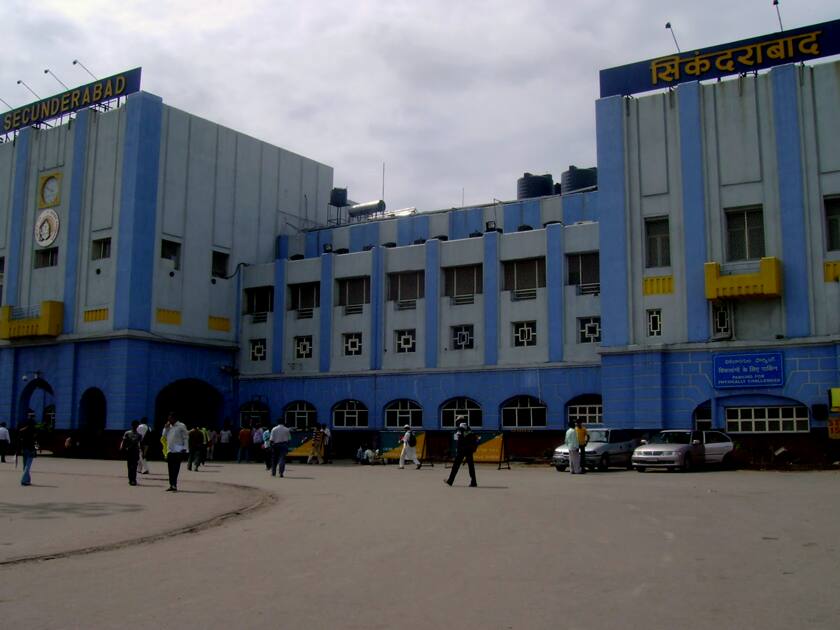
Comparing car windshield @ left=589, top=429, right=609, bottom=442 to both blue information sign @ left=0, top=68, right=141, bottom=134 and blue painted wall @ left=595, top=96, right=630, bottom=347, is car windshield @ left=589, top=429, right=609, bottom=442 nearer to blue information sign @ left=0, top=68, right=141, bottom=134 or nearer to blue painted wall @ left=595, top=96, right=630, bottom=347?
blue painted wall @ left=595, top=96, right=630, bottom=347

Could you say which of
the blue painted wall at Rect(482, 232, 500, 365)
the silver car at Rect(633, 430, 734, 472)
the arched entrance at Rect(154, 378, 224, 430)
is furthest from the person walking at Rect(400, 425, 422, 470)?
the arched entrance at Rect(154, 378, 224, 430)

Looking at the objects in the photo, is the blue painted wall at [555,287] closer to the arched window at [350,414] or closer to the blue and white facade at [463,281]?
the blue and white facade at [463,281]

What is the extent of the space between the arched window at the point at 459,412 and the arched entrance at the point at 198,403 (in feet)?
39.3

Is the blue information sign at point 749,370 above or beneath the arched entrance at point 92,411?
above

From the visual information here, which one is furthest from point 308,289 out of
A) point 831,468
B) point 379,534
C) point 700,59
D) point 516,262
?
point 379,534

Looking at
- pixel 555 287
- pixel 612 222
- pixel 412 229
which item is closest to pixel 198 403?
pixel 412 229

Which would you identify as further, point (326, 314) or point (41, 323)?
point (326, 314)

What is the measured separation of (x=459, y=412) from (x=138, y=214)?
56.1 ft

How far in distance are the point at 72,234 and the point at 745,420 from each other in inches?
1220

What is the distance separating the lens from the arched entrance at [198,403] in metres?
41.9

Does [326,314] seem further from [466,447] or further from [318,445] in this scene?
[466,447]

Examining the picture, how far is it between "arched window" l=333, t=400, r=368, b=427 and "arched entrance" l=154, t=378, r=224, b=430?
6.33 metres

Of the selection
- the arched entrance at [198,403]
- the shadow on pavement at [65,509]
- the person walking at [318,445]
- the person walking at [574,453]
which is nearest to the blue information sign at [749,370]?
the person walking at [574,453]

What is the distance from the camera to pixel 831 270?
30.1 m
